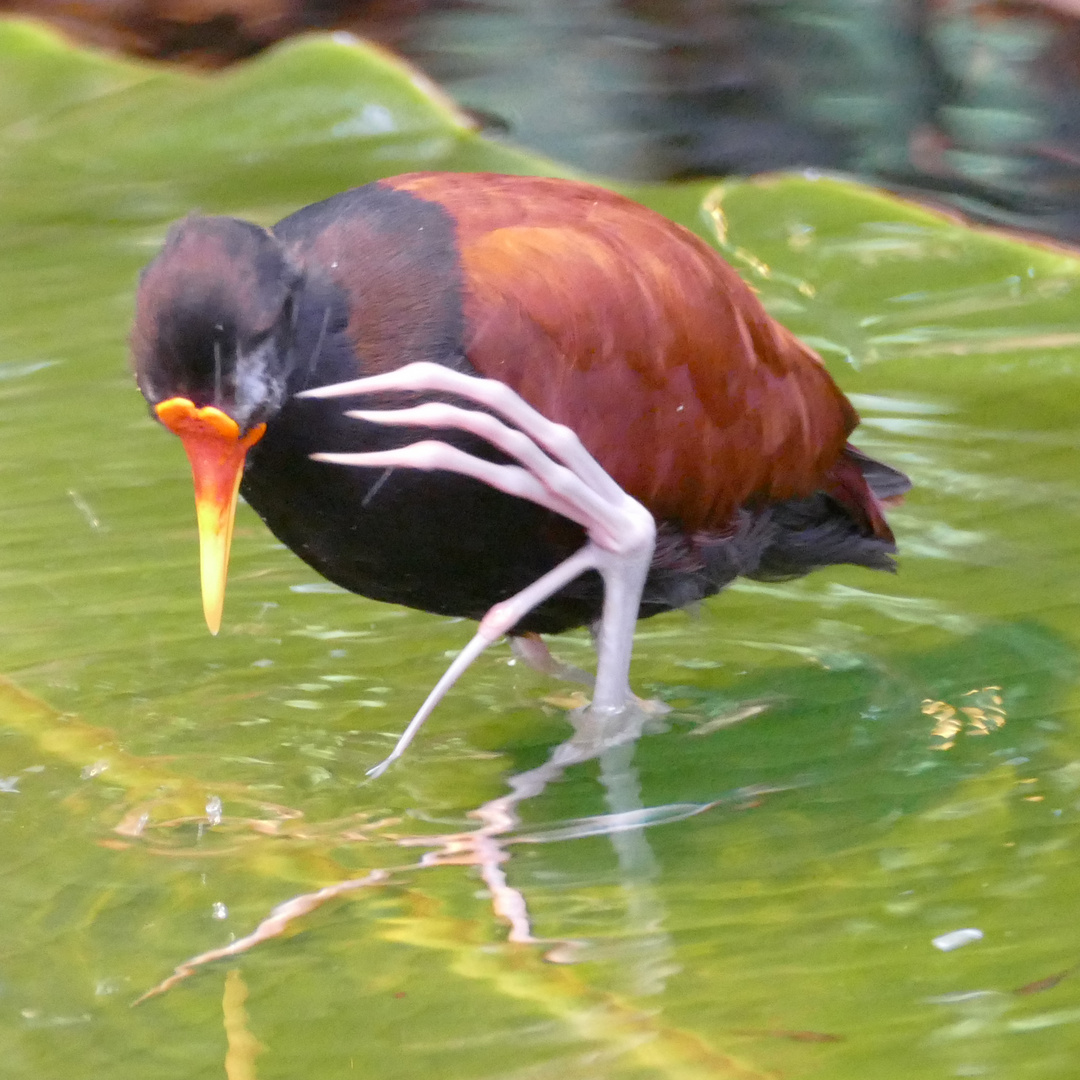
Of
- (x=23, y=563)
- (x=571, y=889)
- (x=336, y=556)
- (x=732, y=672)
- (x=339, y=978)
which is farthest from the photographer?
(x=23, y=563)

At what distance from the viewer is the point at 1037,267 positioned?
336 centimetres

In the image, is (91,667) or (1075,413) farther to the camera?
(1075,413)

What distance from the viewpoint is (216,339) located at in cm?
172

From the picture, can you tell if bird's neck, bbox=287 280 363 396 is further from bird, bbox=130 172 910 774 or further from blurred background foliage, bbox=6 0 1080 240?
blurred background foliage, bbox=6 0 1080 240

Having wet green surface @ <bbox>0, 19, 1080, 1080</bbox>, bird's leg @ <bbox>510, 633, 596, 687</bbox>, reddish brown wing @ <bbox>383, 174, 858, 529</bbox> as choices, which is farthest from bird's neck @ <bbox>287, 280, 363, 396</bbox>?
bird's leg @ <bbox>510, 633, 596, 687</bbox>

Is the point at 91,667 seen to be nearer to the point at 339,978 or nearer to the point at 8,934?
the point at 8,934

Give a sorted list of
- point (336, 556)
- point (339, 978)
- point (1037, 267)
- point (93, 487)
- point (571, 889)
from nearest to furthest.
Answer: point (339, 978) → point (571, 889) → point (336, 556) → point (93, 487) → point (1037, 267)

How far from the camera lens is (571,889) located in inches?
71.6

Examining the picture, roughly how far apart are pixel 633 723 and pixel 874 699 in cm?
28

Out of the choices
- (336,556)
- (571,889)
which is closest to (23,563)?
(336,556)

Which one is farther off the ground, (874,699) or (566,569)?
(566,569)

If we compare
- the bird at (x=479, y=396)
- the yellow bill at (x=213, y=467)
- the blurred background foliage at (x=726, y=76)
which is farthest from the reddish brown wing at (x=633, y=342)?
the blurred background foliage at (x=726, y=76)

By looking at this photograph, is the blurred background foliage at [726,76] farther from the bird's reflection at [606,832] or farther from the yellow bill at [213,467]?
the yellow bill at [213,467]

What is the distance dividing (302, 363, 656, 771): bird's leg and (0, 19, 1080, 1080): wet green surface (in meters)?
0.13
